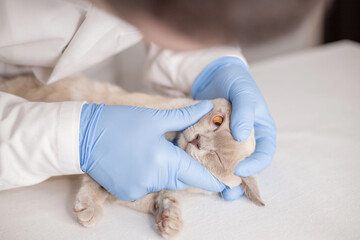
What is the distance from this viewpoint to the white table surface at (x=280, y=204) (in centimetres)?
88

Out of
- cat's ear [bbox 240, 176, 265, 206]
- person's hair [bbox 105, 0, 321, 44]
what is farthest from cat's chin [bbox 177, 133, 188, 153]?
person's hair [bbox 105, 0, 321, 44]

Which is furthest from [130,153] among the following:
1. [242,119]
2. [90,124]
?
[242,119]

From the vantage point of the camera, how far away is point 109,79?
174cm

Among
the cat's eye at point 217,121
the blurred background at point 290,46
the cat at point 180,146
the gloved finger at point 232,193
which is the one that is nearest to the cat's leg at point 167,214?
the cat at point 180,146

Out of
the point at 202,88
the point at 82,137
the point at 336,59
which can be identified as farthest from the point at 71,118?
the point at 336,59

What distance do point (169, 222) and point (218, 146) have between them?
299 mm

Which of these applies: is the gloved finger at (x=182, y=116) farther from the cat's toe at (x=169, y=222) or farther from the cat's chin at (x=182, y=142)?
the cat's toe at (x=169, y=222)

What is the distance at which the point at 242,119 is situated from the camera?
1003 millimetres

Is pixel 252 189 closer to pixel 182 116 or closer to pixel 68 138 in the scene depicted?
pixel 182 116

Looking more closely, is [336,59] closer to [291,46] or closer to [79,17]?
[291,46]

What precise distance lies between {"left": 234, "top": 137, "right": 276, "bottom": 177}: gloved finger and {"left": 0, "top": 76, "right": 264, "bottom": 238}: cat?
17 mm

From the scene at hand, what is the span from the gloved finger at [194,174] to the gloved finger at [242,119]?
0.14 m

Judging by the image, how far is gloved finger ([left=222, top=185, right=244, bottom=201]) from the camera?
3.29 ft

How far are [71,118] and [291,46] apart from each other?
2.70 m
